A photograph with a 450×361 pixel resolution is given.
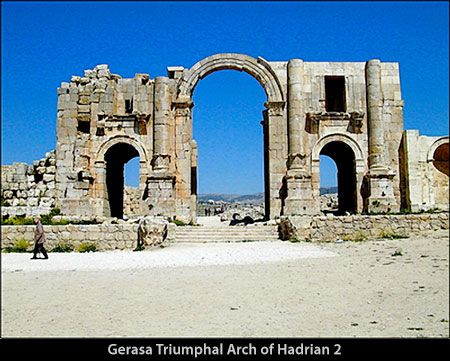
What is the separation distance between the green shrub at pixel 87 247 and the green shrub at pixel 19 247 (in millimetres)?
1626

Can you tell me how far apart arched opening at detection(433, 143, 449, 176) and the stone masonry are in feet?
0.15

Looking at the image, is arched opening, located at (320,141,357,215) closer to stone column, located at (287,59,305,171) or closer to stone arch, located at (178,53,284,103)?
A: stone column, located at (287,59,305,171)

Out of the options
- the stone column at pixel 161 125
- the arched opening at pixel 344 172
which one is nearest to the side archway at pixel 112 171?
the stone column at pixel 161 125

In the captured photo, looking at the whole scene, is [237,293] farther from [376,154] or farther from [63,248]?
[376,154]

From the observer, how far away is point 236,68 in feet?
63.2

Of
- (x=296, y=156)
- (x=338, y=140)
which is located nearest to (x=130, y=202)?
(x=296, y=156)

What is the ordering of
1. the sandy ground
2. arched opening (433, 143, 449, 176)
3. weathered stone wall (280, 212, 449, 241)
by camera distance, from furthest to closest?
arched opening (433, 143, 449, 176)
weathered stone wall (280, 212, 449, 241)
the sandy ground

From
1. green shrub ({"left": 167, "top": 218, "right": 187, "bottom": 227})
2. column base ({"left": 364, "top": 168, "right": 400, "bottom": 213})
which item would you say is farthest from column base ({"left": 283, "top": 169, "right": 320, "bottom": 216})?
green shrub ({"left": 167, "top": 218, "right": 187, "bottom": 227})

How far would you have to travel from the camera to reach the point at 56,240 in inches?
525

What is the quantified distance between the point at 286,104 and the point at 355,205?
5.31 metres

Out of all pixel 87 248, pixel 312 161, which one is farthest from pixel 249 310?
pixel 312 161

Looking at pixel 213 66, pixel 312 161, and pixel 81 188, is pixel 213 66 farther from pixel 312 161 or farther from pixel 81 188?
pixel 81 188

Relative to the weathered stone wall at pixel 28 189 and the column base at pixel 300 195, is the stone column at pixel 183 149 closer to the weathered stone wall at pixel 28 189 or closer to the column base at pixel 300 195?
the column base at pixel 300 195

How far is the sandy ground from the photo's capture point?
5.19m
